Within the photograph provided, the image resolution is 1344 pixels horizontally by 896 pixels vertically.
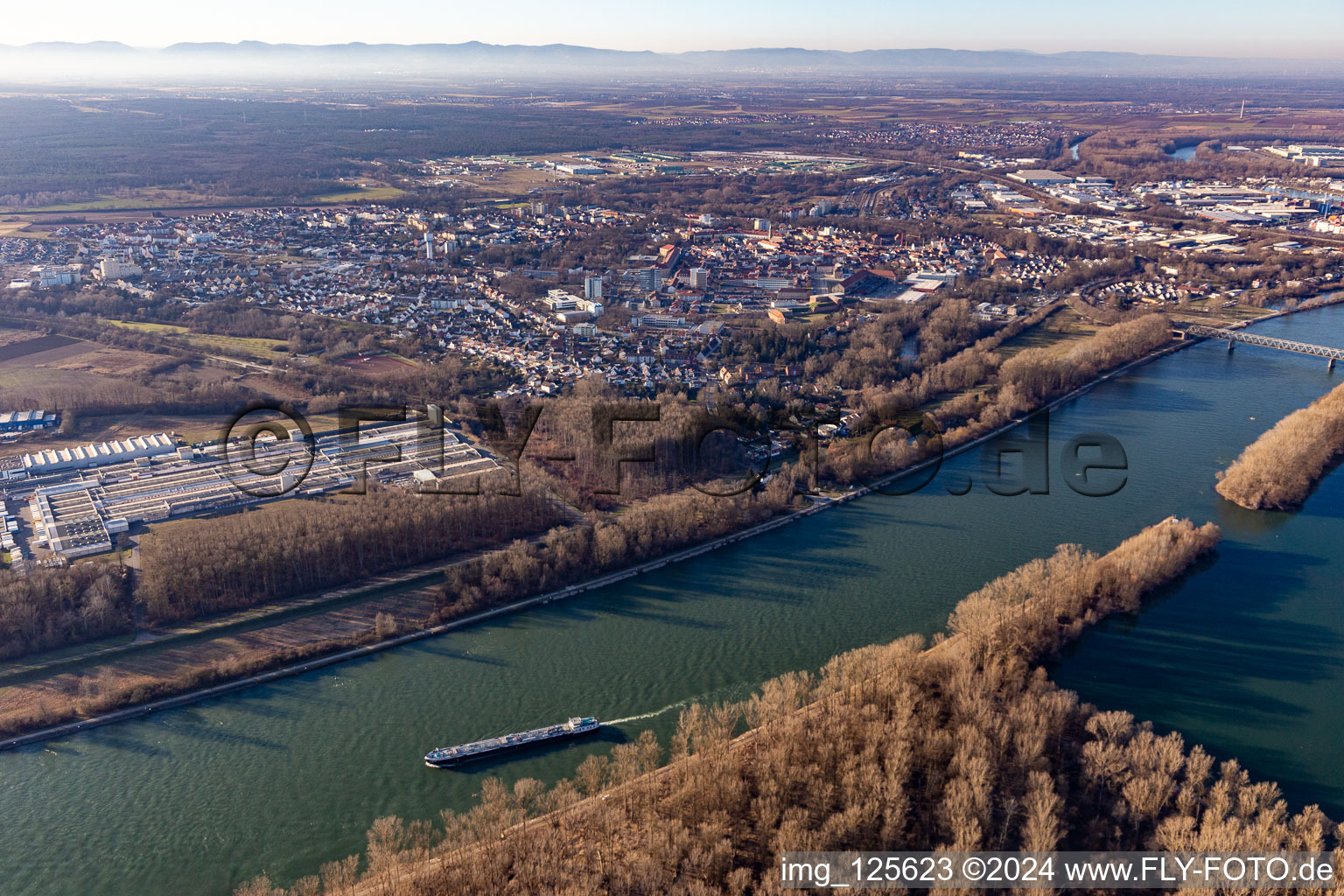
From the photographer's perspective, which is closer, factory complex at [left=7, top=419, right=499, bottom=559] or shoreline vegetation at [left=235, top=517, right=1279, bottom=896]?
shoreline vegetation at [left=235, top=517, right=1279, bottom=896]

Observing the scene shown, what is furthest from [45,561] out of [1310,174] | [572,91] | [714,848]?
[572,91]

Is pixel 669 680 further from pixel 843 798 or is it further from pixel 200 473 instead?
pixel 200 473

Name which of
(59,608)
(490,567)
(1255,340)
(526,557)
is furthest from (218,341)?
(1255,340)

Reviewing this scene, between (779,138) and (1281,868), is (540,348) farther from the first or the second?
(779,138)

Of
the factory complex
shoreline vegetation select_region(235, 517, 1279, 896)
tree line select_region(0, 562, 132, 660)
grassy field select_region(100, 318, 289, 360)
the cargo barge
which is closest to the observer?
shoreline vegetation select_region(235, 517, 1279, 896)

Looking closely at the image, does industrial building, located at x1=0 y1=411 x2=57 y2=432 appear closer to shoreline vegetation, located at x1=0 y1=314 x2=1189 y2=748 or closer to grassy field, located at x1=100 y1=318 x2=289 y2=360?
grassy field, located at x1=100 y1=318 x2=289 y2=360

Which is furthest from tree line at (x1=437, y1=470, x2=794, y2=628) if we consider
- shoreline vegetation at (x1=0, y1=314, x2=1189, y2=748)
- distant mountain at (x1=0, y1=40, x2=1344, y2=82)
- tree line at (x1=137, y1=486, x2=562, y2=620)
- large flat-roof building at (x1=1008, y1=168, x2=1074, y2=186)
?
distant mountain at (x1=0, y1=40, x2=1344, y2=82)
